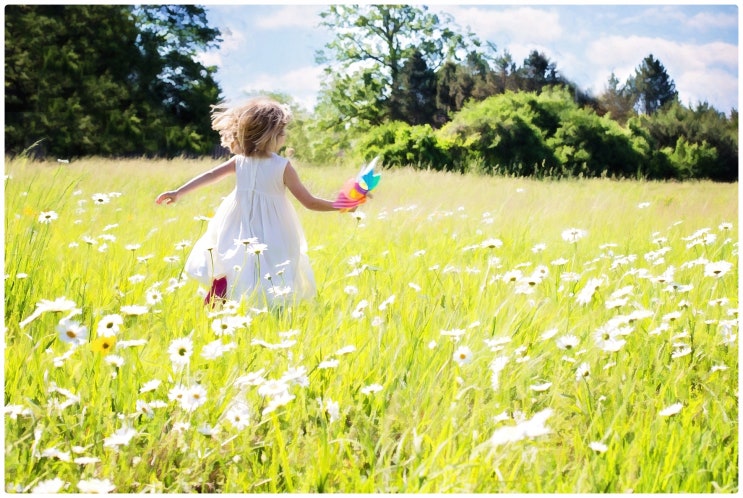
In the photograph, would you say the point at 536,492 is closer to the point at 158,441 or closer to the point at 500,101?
the point at 158,441

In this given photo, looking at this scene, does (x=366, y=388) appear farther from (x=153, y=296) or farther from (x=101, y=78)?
(x=101, y=78)

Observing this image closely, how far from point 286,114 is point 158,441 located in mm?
1953

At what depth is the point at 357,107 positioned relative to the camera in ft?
38.4

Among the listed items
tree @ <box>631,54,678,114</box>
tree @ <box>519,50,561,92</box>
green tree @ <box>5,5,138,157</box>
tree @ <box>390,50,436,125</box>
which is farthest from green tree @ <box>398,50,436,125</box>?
green tree @ <box>5,5,138,157</box>

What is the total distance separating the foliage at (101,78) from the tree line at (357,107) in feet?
0.10

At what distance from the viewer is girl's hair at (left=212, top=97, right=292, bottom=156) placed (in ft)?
10.1

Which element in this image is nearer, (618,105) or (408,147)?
(408,147)

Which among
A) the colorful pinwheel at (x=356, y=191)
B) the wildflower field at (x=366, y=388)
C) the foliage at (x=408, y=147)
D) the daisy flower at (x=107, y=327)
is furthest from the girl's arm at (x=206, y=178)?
the foliage at (x=408, y=147)

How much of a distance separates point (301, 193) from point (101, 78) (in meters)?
10.5

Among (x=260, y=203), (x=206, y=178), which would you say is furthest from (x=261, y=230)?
(x=206, y=178)

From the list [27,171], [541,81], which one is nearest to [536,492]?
[27,171]

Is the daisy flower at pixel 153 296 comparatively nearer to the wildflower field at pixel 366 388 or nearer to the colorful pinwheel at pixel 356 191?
the wildflower field at pixel 366 388

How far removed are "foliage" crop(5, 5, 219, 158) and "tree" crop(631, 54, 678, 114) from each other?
6191 mm

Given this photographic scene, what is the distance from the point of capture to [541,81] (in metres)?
13.4
